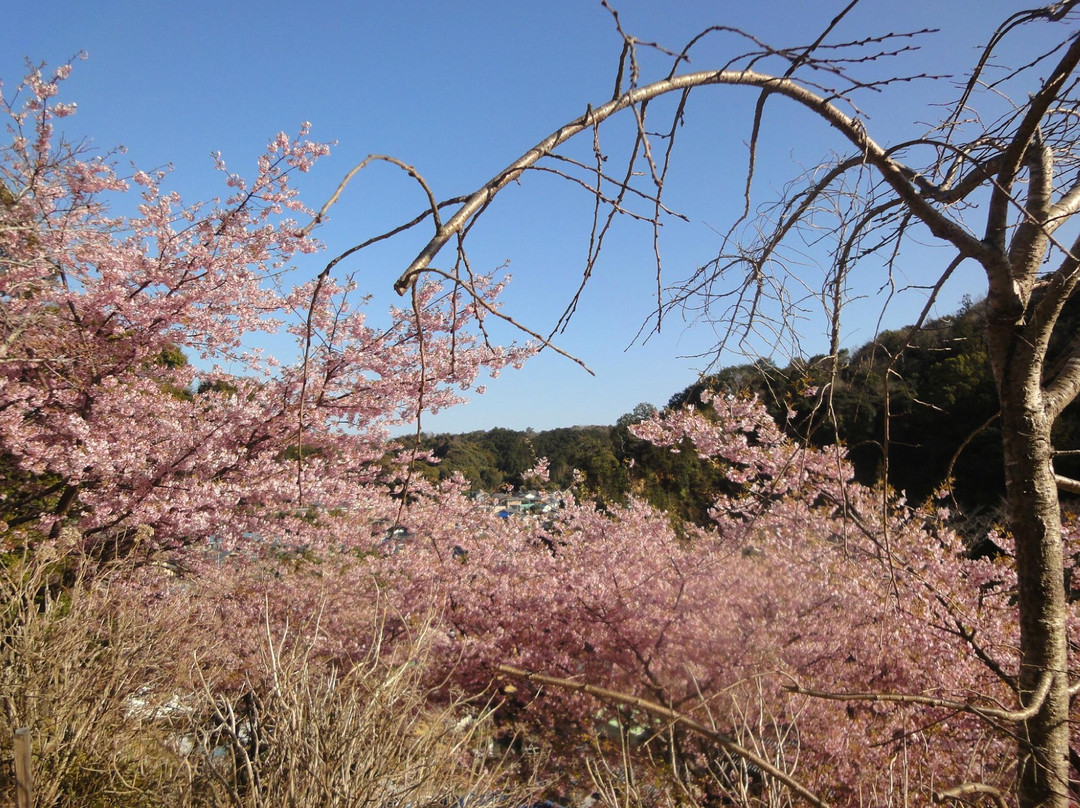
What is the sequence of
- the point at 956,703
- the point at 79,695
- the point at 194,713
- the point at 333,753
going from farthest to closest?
the point at 79,695 → the point at 194,713 → the point at 333,753 → the point at 956,703

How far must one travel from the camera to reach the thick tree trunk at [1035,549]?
1608mm

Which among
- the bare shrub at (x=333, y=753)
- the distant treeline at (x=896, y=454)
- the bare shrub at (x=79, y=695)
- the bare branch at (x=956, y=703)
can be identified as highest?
the distant treeline at (x=896, y=454)

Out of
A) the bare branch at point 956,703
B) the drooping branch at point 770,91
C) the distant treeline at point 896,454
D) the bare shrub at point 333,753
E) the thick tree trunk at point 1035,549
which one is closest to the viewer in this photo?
the drooping branch at point 770,91

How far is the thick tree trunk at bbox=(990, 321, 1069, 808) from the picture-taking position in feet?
5.28

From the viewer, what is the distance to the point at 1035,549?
1.67m

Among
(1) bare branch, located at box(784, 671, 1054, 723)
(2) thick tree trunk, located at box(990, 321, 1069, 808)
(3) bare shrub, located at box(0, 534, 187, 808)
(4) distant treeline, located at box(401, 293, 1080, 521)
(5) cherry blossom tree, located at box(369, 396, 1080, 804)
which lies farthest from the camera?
(4) distant treeline, located at box(401, 293, 1080, 521)

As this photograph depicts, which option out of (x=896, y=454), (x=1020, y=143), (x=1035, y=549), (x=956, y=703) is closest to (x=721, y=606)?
(x=1035, y=549)

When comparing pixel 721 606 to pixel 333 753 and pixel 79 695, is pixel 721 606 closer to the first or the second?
pixel 333 753

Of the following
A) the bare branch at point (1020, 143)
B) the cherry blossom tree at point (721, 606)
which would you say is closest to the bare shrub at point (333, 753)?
the bare branch at point (1020, 143)

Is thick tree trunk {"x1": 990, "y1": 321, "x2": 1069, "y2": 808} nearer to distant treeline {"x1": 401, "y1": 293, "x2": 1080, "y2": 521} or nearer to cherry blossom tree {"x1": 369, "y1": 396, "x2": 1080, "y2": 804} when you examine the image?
cherry blossom tree {"x1": 369, "y1": 396, "x2": 1080, "y2": 804}

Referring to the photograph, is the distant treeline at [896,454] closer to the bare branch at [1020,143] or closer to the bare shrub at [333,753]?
the bare shrub at [333,753]

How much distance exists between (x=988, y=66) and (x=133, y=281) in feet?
20.0

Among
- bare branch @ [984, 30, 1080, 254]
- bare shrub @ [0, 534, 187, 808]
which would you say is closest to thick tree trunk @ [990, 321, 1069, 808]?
bare branch @ [984, 30, 1080, 254]

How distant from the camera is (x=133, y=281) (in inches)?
210
